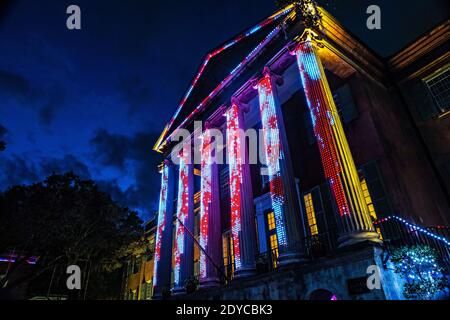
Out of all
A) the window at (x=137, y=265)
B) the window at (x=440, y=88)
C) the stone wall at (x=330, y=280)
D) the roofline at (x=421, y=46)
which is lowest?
the stone wall at (x=330, y=280)

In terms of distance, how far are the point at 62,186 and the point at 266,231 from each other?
14.5 metres

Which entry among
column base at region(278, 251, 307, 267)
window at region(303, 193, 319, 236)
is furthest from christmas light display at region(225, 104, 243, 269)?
window at region(303, 193, 319, 236)

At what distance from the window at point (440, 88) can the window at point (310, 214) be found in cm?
682

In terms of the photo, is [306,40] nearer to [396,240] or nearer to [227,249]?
[396,240]

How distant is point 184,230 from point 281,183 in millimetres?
7571

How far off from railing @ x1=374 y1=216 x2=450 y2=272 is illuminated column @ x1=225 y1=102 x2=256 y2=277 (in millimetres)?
4728

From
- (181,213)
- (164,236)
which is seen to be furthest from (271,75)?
(164,236)

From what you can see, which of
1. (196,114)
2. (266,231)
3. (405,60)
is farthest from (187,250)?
(405,60)

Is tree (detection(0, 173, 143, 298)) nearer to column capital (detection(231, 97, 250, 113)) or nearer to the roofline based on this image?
column capital (detection(231, 97, 250, 113))

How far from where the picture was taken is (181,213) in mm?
17078

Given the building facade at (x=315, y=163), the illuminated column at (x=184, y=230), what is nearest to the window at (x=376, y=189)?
the building facade at (x=315, y=163)

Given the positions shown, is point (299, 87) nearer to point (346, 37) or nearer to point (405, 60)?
point (346, 37)

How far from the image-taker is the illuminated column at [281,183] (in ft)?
32.2

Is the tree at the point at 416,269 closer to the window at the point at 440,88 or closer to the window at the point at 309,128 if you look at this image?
the window at the point at 440,88
